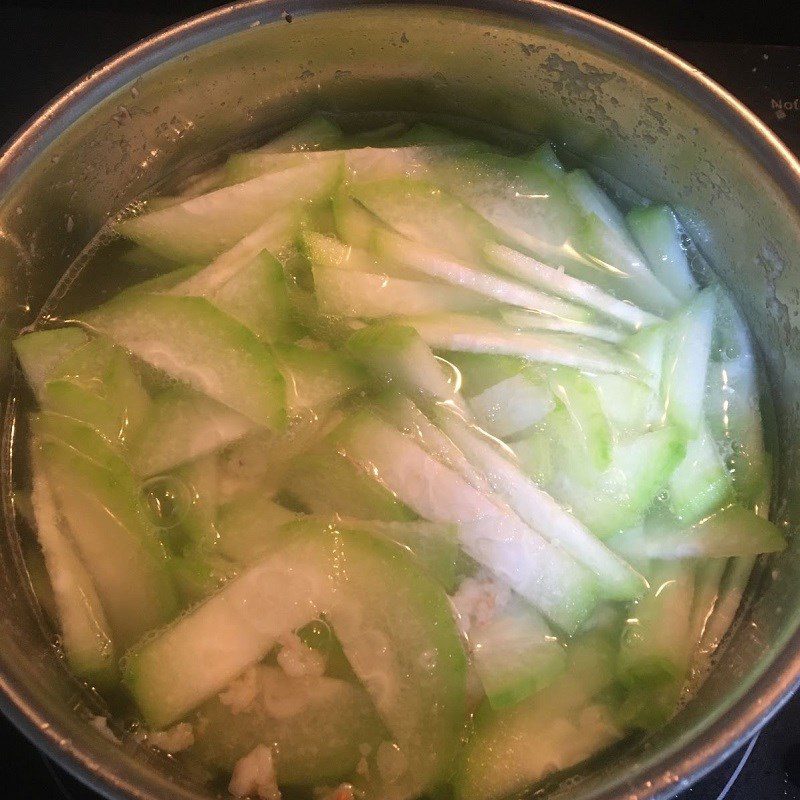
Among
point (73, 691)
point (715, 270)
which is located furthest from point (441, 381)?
point (73, 691)

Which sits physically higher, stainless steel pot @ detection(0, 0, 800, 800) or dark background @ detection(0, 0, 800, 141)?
dark background @ detection(0, 0, 800, 141)

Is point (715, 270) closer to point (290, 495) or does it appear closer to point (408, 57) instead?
point (408, 57)

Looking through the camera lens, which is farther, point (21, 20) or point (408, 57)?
point (21, 20)

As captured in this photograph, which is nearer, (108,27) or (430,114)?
(430,114)

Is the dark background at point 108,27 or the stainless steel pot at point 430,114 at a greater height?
the dark background at point 108,27

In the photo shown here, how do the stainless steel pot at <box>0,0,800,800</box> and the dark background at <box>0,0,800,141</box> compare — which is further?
the dark background at <box>0,0,800,141</box>

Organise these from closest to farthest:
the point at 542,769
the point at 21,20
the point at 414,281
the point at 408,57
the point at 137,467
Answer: the point at 542,769, the point at 137,467, the point at 414,281, the point at 408,57, the point at 21,20

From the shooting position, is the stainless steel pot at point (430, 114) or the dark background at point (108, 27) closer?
the stainless steel pot at point (430, 114)

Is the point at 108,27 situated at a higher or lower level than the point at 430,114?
higher
